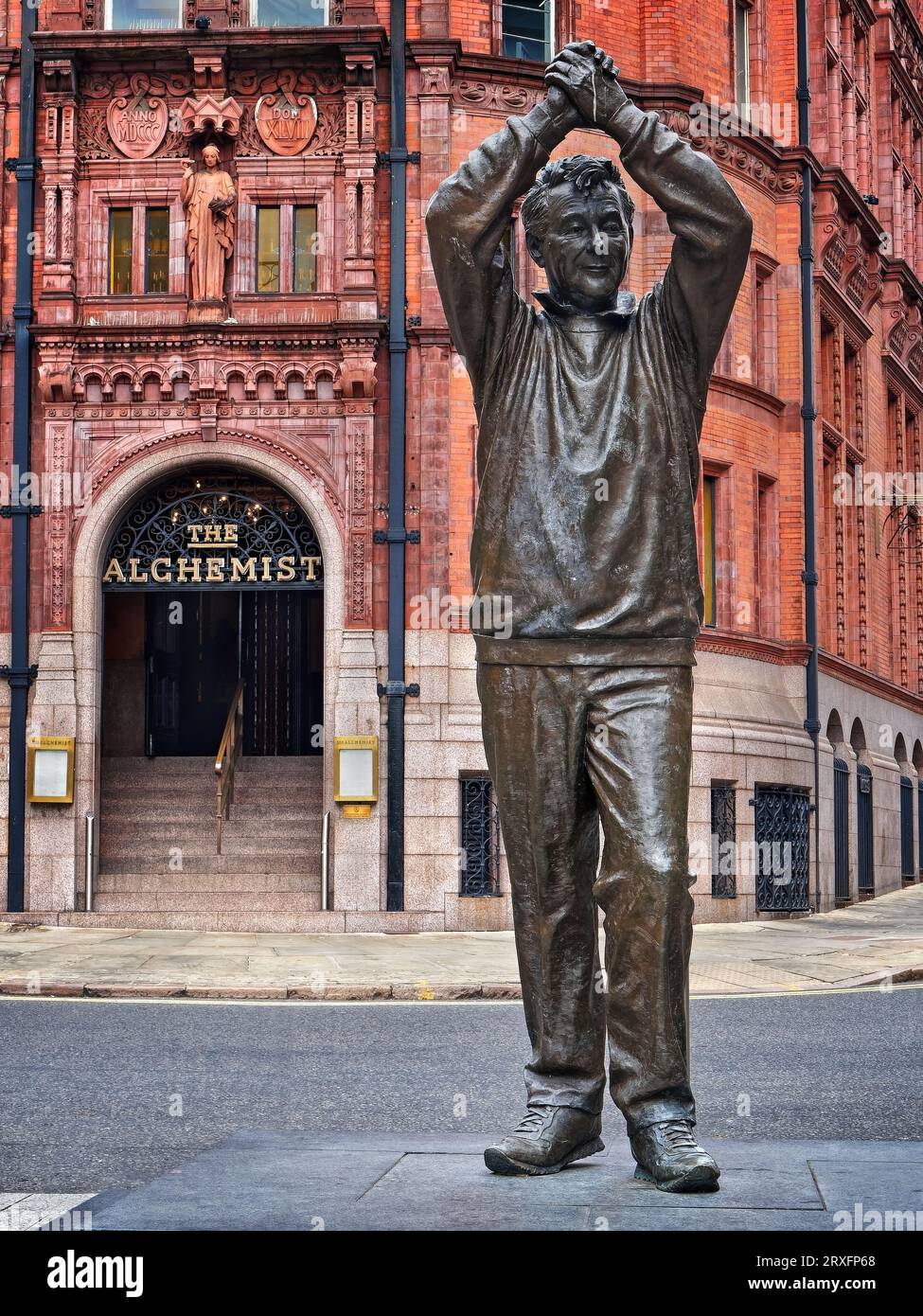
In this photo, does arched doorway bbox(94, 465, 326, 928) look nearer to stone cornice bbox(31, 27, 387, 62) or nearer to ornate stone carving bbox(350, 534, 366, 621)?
ornate stone carving bbox(350, 534, 366, 621)

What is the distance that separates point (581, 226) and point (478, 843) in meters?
17.8

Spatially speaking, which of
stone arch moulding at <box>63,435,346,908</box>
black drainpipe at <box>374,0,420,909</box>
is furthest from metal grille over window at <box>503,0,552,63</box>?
stone arch moulding at <box>63,435,346,908</box>

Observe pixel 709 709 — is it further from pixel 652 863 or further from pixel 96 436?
pixel 652 863

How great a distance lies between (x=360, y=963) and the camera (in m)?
17.6

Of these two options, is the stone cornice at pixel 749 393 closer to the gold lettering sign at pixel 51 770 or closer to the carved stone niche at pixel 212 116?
the carved stone niche at pixel 212 116

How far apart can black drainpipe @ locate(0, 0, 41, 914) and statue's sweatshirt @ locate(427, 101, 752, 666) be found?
1840 cm

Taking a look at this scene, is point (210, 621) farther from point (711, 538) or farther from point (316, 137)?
point (316, 137)

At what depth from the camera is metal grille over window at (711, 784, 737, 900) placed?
24.3 m

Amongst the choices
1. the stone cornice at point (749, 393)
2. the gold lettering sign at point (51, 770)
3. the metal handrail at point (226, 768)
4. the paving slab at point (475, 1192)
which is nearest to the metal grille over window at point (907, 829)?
the stone cornice at point (749, 393)

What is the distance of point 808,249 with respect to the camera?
28.6 metres

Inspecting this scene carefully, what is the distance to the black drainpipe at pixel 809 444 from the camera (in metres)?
27.7

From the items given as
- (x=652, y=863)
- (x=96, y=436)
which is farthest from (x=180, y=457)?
(x=652, y=863)
